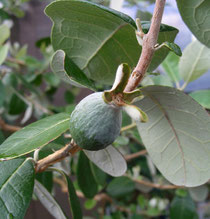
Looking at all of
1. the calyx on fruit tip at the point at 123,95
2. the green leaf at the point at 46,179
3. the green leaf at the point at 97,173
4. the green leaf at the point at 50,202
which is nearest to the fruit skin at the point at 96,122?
the calyx on fruit tip at the point at 123,95

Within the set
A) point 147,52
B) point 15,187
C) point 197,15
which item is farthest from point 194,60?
point 15,187

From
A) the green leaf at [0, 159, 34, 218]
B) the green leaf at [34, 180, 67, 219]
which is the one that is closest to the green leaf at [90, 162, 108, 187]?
the green leaf at [34, 180, 67, 219]

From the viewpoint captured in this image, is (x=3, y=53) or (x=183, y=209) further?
(x=183, y=209)

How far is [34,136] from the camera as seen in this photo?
Answer: 1.70 ft

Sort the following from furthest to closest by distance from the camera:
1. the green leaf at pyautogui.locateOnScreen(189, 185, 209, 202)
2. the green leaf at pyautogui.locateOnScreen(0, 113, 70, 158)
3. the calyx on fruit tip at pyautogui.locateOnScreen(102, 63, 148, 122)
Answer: the green leaf at pyautogui.locateOnScreen(189, 185, 209, 202) → the green leaf at pyautogui.locateOnScreen(0, 113, 70, 158) → the calyx on fruit tip at pyautogui.locateOnScreen(102, 63, 148, 122)

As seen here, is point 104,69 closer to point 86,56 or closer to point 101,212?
point 86,56

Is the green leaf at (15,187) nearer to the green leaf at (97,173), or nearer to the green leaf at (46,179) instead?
the green leaf at (46,179)

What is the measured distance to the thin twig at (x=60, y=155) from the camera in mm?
540

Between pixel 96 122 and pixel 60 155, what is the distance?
18 centimetres

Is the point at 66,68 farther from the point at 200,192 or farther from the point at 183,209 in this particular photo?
the point at 183,209

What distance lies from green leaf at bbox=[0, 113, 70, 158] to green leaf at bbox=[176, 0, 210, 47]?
1.11 ft

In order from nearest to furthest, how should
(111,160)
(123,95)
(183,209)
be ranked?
(123,95)
(111,160)
(183,209)

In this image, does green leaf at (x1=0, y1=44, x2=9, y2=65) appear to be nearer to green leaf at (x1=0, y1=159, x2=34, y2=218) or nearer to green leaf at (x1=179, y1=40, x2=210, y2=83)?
green leaf at (x1=0, y1=159, x2=34, y2=218)

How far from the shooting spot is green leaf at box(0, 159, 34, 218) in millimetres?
481
